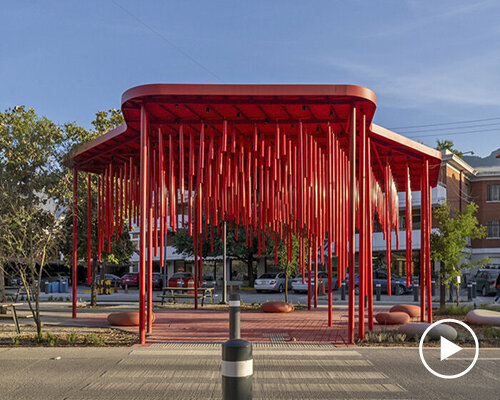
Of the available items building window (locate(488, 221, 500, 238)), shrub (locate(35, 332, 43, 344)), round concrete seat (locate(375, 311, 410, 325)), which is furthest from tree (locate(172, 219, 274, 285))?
shrub (locate(35, 332, 43, 344))

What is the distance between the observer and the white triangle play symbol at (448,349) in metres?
10.4

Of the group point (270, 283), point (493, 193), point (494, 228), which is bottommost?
point (270, 283)

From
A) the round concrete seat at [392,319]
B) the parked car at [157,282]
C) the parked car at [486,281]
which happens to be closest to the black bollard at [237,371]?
the round concrete seat at [392,319]

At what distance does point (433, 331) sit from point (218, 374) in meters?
5.61

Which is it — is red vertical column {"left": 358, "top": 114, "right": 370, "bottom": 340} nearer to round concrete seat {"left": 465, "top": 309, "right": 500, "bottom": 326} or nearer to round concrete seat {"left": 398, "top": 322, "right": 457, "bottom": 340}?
round concrete seat {"left": 398, "top": 322, "right": 457, "bottom": 340}

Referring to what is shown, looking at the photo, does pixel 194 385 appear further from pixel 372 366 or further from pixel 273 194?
pixel 273 194

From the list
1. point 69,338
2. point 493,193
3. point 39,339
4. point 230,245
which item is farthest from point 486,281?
point 39,339

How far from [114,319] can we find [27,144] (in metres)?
10.4

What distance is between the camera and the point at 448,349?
10828mm

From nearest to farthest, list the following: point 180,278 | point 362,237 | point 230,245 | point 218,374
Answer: point 218,374, point 362,237, point 180,278, point 230,245

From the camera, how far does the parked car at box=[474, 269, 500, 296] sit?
1435 inches

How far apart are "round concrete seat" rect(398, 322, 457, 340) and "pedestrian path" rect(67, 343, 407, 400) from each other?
203 cm

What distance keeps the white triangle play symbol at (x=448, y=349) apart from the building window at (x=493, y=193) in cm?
4656

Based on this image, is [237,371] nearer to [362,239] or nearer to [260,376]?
[260,376]
